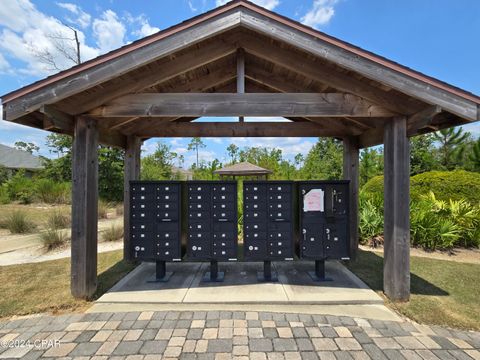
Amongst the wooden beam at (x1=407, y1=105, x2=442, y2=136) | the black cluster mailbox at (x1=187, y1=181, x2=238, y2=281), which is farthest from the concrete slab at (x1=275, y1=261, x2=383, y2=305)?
the wooden beam at (x1=407, y1=105, x2=442, y2=136)

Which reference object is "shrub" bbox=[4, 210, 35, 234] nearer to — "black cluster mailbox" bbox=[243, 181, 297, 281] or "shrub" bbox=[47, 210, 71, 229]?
"shrub" bbox=[47, 210, 71, 229]

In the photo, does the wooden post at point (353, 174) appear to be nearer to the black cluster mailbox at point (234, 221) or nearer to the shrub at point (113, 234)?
the black cluster mailbox at point (234, 221)

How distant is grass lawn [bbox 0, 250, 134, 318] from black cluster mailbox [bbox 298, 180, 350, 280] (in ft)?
10.5

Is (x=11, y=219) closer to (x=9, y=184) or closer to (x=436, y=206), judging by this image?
(x=9, y=184)

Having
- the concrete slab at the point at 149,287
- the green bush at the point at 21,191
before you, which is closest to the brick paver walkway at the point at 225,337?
the concrete slab at the point at 149,287

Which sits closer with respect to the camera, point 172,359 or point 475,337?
point 172,359

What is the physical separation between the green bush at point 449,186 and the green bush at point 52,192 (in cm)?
1425

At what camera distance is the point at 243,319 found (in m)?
2.93

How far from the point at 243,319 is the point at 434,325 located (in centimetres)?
218

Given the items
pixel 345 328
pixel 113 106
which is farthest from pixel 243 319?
pixel 113 106

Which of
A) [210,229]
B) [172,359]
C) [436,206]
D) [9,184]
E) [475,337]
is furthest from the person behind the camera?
[9,184]

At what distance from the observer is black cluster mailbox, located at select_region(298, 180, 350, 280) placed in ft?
13.0

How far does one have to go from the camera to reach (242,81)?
3449 millimetres

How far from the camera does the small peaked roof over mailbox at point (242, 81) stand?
9.61 feet
